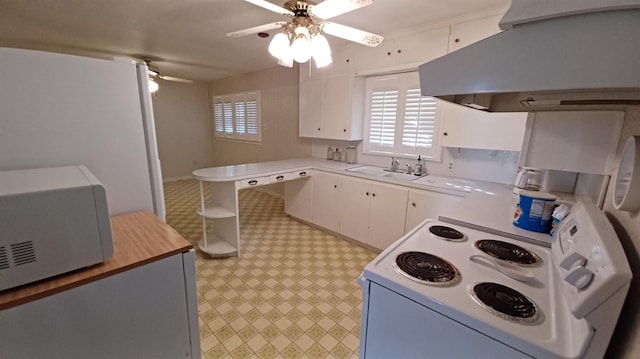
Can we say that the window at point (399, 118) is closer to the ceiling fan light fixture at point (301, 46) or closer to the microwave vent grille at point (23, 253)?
the ceiling fan light fixture at point (301, 46)

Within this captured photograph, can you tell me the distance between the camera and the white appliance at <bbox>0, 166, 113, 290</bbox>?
751 mm

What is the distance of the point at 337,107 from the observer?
326 centimetres

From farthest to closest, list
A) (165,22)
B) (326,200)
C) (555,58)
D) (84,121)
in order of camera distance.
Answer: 1. (326,200)
2. (165,22)
3. (84,121)
4. (555,58)

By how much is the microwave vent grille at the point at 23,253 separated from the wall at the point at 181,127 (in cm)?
583

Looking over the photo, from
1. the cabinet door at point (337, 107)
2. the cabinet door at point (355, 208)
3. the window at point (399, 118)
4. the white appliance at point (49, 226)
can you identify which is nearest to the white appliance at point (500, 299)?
the white appliance at point (49, 226)

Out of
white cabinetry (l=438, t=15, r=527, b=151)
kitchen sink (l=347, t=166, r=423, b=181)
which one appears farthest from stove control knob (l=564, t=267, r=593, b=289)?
kitchen sink (l=347, t=166, r=423, b=181)

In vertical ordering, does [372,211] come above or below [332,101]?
below

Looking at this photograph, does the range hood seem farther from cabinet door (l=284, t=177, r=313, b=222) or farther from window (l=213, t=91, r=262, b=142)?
window (l=213, t=91, r=262, b=142)

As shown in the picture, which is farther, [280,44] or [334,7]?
[280,44]

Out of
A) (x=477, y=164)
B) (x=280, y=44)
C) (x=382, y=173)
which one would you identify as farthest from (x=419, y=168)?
(x=280, y=44)

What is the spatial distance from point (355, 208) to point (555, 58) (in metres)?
2.46

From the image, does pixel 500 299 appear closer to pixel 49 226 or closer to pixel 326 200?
pixel 49 226

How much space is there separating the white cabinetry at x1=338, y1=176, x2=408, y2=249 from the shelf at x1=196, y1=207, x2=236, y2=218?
4.15ft

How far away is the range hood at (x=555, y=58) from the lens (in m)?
0.47
